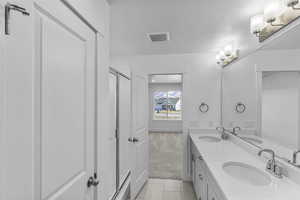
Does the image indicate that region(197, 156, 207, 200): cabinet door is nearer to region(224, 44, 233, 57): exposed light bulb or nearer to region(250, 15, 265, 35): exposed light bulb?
region(250, 15, 265, 35): exposed light bulb

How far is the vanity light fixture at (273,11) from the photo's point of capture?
148cm

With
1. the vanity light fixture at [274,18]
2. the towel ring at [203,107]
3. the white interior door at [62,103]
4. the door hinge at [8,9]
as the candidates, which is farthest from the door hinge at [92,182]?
the towel ring at [203,107]

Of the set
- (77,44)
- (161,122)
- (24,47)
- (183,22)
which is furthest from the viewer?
(161,122)

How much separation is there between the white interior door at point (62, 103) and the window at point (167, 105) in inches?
253

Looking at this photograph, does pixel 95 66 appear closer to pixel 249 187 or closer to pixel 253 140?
pixel 249 187

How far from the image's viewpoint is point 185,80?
3234 millimetres

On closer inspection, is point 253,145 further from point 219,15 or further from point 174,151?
point 174,151

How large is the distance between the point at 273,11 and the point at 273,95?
0.76 metres

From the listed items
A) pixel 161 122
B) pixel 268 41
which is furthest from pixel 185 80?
Result: pixel 161 122

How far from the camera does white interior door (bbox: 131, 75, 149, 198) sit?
2582mm

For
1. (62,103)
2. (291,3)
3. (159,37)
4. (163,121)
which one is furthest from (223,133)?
(163,121)

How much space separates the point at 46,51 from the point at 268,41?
1.96 meters

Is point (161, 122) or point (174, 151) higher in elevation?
point (161, 122)

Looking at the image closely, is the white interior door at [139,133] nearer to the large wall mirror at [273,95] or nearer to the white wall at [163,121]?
the large wall mirror at [273,95]
